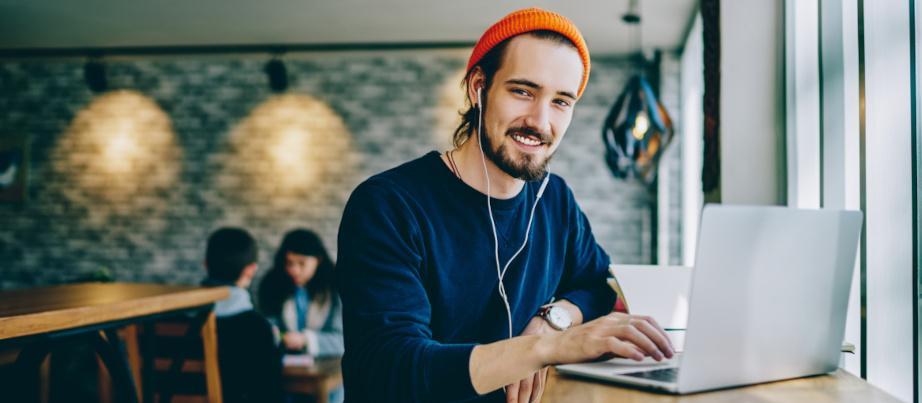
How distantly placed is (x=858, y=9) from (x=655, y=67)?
3.55 metres

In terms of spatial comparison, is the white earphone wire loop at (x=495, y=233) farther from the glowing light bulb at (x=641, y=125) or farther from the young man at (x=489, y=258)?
the glowing light bulb at (x=641, y=125)

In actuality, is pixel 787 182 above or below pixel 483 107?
below

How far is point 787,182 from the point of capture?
7.04 feet

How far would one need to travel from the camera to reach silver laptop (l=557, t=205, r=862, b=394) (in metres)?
0.91

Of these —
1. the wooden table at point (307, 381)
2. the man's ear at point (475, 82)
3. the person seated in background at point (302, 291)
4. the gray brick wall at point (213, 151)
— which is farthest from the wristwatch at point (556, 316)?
the gray brick wall at point (213, 151)

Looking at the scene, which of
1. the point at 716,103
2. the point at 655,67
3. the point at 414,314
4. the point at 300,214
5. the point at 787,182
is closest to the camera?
the point at 414,314

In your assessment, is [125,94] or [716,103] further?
[125,94]

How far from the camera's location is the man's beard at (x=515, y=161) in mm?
1284

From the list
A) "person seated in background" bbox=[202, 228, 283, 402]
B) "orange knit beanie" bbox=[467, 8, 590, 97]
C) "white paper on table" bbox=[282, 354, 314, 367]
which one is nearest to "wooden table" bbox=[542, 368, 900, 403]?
"orange knit beanie" bbox=[467, 8, 590, 97]

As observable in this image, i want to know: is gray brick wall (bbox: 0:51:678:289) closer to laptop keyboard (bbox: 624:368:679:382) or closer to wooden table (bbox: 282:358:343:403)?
wooden table (bbox: 282:358:343:403)

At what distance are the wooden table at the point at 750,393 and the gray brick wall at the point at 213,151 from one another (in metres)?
4.04

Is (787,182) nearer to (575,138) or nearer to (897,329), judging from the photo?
(897,329)

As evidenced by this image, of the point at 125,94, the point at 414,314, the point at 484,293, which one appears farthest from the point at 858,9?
the point at 125,94

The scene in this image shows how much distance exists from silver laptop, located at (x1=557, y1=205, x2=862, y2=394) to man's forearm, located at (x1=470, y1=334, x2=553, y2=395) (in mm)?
181
